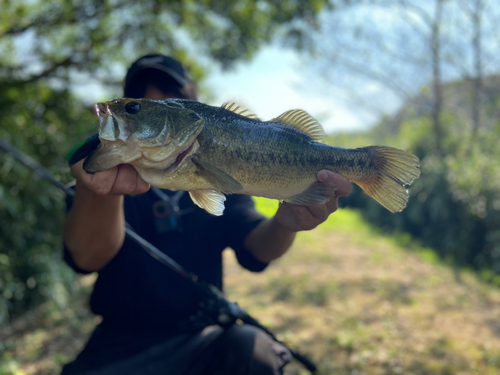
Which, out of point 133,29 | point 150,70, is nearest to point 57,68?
point 133,29

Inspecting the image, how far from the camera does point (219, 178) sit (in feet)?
4.73

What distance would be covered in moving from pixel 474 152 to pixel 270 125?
26.3ft

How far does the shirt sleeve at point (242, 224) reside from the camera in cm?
243

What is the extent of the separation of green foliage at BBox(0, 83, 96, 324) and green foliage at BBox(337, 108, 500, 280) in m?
5.47

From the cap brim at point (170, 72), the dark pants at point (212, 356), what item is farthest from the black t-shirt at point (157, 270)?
Result: the cap brim at point (170, 72)

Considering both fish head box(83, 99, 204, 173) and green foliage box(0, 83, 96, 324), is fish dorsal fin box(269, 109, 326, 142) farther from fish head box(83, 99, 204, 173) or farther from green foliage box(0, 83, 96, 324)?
green foliage box(0, 83, 96, 324)

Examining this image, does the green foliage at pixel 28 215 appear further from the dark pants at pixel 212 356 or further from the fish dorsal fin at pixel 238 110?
the fish dorsal fin at pixel 238 110

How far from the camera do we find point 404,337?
4.77 metres

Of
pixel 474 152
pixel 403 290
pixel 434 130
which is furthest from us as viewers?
pixel 434 130

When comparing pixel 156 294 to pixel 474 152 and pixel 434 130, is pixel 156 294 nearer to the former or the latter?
pixel 474 152

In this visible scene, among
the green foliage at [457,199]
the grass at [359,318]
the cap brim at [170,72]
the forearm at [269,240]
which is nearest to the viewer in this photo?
the forearm at [269,240]

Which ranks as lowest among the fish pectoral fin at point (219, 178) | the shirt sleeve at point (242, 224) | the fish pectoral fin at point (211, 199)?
the shirt sleeve at point (242, 224)

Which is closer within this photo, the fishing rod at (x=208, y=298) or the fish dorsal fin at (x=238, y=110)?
the fish dorsal fin at (x=238, y=110)

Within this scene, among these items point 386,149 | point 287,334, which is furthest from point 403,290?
point 386,149
